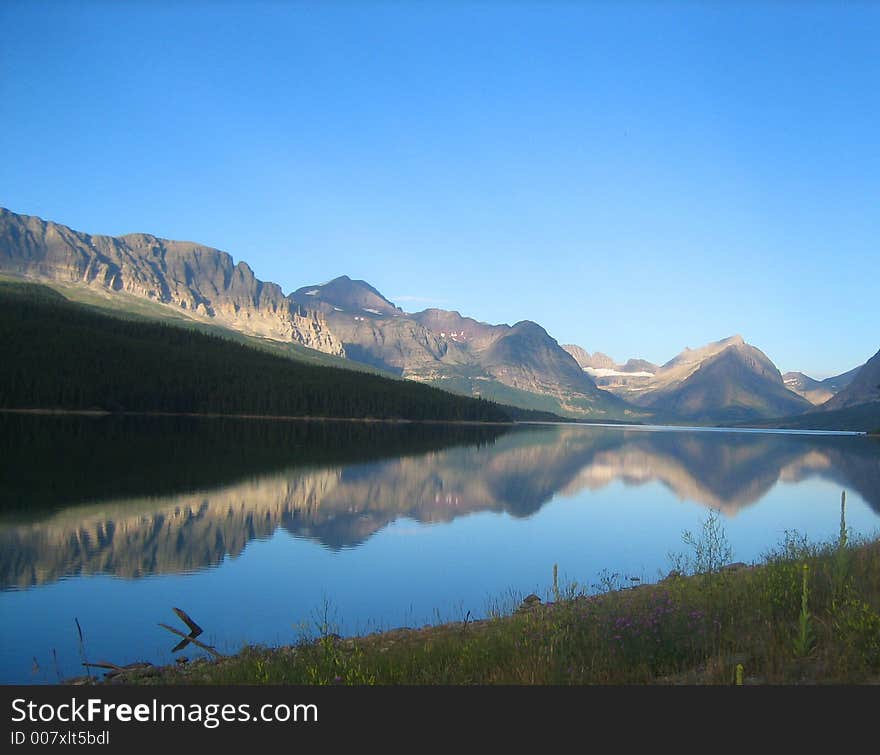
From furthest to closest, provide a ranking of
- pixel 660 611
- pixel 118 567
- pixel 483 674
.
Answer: pixel 118 567 → pixel 660 611 → pixel 483 674

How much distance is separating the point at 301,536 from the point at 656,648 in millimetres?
28084

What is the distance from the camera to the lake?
71.2 ft

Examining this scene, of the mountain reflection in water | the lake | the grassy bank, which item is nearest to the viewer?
the grassy bank

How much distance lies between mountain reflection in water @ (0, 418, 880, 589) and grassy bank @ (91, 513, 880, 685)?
16551 millimetres

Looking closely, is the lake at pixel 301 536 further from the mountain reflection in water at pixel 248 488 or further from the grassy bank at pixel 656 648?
the grassy bank at pixel 656 648

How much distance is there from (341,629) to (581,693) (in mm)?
14777

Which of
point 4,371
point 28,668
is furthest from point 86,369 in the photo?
point 28,668

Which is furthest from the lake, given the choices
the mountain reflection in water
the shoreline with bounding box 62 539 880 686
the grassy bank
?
the grassy bank

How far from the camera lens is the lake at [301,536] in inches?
854

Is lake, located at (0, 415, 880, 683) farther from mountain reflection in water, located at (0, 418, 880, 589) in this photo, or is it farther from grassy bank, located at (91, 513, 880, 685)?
grassy bank, located at (91, 513, 880, 685)

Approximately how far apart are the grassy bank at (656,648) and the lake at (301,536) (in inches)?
234

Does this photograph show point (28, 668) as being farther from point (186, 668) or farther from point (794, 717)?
point (794, 717)

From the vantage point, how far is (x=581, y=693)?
326 inches

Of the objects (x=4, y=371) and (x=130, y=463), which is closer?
(x=130, y=463)
